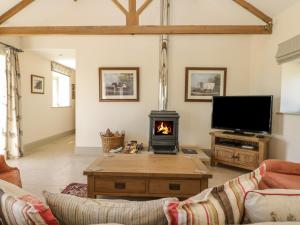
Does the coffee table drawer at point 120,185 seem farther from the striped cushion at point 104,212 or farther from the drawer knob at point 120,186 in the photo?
the striped cushion at point 104,212

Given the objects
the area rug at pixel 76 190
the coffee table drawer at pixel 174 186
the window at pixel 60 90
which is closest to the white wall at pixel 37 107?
the window at pixel 60 90

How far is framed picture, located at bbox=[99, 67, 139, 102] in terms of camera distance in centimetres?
482

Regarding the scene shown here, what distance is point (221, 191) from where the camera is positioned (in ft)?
3.01

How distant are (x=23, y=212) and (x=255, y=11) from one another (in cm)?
442

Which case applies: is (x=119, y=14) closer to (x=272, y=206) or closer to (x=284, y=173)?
(x=284, y=173)

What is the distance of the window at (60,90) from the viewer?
6.92 metres

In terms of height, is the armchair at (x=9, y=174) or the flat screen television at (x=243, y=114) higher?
the flat screen television at (x=243, y=114)

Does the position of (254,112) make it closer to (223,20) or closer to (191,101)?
(191,101)

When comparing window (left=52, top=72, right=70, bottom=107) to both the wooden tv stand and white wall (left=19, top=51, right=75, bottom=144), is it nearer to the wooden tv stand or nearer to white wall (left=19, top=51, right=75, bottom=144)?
white wall (left=19, top=51, right=75, bottom=144)

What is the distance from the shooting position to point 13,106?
4520 millimetres

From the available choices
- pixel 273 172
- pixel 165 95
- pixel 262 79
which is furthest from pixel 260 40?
pixel 273 172

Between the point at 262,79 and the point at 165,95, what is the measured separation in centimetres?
182

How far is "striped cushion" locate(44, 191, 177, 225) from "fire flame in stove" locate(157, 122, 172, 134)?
353 cm

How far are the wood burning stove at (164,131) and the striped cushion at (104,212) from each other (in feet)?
11.4
